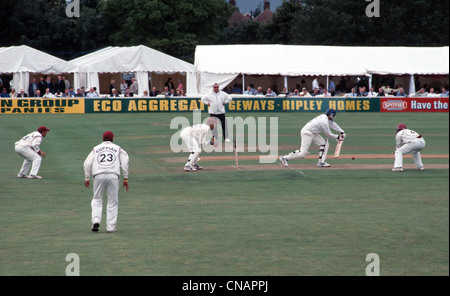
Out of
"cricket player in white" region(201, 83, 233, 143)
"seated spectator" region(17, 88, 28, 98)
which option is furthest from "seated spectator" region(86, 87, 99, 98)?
"cricket player in white" region(201, 83, 233, 143)

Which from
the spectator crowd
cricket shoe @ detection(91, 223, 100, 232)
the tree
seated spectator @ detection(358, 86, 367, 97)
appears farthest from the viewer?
the tree

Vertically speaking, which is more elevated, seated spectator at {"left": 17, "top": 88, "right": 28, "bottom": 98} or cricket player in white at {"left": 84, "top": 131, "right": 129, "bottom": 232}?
seated spectator at {"left": 17, "top": 88, "right": 28, "bottom": 98}

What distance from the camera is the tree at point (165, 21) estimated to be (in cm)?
7019

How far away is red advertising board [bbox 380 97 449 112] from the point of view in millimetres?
43625

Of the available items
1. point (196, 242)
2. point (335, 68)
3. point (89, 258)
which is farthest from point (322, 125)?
point (335, 68)

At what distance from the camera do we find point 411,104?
43.9 metres

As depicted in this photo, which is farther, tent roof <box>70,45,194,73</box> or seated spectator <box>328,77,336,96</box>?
tent roof <box>70,45,194,73</box>

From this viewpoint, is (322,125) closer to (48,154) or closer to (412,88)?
(48,154)

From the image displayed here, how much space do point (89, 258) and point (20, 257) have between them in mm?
1046

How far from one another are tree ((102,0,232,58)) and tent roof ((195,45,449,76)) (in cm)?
2229

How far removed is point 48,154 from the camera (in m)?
25.0

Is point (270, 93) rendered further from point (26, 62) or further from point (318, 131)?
point (318, 131)

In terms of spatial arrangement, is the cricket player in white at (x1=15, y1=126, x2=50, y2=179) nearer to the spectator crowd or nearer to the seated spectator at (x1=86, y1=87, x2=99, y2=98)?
the spectator crowd

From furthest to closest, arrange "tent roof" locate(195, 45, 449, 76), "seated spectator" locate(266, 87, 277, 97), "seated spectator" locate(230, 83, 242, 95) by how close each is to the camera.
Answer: "tent roof" locate(195, 45, 449, 76) < "seated spectator" locate(230, 83, 242, 95) < "seated spectator" locate(266, 87, 277, 97)
